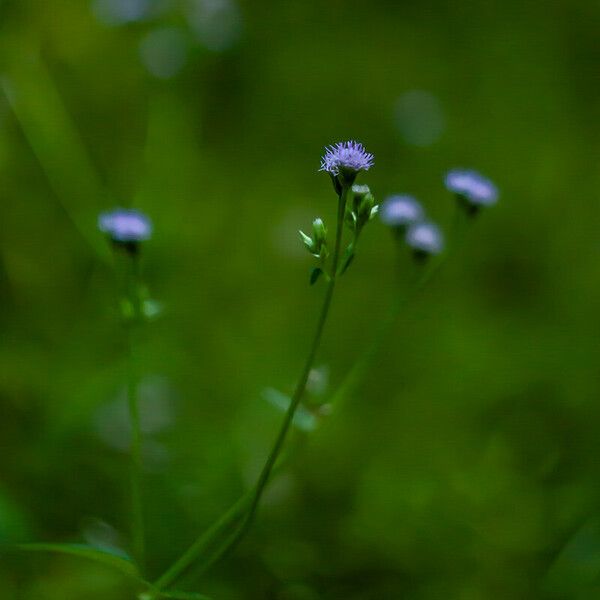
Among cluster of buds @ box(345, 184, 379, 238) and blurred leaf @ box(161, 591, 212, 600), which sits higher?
cluster of buds @ box(345, 184, 379, 238)

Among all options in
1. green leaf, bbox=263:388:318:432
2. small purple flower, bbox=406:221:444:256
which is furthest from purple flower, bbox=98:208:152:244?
small purple flower, bbox=406:221:444:256

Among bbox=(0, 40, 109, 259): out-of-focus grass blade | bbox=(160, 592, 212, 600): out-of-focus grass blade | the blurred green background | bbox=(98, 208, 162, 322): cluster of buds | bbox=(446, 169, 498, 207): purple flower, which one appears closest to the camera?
bbox=(160, 592, 212, 600): out-of-focus grass blade

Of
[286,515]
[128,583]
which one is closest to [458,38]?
[286,515]

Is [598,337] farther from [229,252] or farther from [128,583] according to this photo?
[128,583]

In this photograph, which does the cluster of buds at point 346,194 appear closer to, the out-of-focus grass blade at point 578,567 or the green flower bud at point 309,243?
the green flower bud at point 309,243

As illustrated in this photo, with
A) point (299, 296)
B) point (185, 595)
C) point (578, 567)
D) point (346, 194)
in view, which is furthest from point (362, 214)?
point (299, 296)

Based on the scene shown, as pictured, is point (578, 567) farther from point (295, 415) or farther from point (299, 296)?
point (299, 296)

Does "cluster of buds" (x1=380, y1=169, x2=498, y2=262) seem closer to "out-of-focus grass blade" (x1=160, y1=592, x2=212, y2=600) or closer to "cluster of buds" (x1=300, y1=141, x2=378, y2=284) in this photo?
"cluster of buds" (x1=300, y1=141, x2=378, y2=284)

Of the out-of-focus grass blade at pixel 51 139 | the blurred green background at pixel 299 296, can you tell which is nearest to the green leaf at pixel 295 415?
the blurred green background at pixel 299 296
